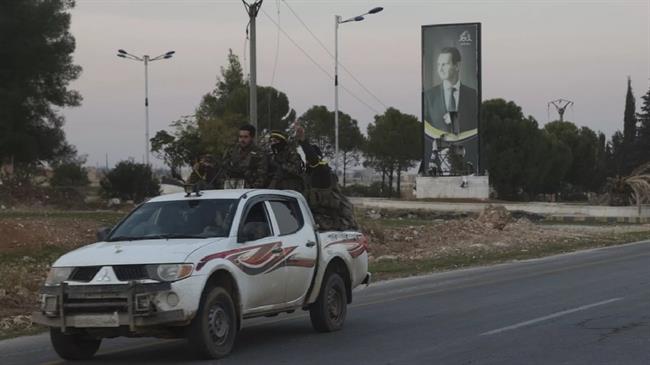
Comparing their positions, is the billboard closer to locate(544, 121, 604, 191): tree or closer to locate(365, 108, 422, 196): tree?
locate(365, 108, 422, 196): tree

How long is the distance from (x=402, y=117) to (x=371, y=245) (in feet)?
184

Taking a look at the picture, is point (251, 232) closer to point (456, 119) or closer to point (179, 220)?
point (179, 220)

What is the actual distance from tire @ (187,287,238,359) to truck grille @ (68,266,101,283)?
101 cm

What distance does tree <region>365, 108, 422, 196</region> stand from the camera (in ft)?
277

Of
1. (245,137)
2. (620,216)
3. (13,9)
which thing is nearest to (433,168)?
(620,216)

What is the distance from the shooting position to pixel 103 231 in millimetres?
9641

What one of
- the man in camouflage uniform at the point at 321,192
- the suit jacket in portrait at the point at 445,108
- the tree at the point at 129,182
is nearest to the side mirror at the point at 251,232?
the man in camouflage uniform at the point at 321,192

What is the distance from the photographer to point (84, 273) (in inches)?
332

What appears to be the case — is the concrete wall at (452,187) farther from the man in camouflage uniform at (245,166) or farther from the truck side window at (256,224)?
the truck side window at (256,224)

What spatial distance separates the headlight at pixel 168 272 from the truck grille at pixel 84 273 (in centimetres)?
51

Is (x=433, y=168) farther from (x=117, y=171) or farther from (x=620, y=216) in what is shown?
(x=117, y=171)

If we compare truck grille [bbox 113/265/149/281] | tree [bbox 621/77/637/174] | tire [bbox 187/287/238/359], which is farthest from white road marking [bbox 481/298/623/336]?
tree [bbox 621/77/637/174]

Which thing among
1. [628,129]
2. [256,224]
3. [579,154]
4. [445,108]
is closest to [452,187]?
[445,108]

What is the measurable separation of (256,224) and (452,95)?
5715 centimetres
